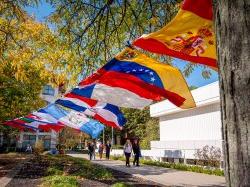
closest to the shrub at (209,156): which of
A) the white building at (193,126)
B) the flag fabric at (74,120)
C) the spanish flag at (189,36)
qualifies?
the white building at (193,126)

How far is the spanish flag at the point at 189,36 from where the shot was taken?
17.0ft

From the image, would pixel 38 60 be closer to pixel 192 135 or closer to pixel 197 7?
pixel 197 7

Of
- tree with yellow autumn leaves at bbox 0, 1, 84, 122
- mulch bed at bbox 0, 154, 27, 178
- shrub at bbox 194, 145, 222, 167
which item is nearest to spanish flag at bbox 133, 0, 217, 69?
tree with yellow autumn leaves at bbox 0, 1, 84, 122

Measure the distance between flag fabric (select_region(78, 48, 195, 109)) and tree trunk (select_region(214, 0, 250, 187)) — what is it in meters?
5.17

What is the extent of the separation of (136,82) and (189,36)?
12.9ft

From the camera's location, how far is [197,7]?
5086 millimetres

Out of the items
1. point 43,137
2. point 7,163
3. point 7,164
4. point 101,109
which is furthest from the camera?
point 43,137

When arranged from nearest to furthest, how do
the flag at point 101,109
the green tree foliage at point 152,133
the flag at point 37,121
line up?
the flag at point 101,109
the flag at point 37,121
the green tree foliage at point 152,133

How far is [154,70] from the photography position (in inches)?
330

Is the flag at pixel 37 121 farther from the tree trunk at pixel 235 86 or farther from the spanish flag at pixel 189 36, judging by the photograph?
the tree trunk at pixel 235 86

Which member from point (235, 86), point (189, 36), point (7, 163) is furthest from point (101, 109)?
point (7, 163)

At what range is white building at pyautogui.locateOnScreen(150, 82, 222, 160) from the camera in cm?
2511

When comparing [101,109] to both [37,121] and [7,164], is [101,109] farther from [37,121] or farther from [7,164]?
[7,164]

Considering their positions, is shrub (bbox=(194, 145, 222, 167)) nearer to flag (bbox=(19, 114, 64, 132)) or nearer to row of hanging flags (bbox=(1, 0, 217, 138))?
flag (bbox=(19, 114, 64, 132))
